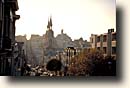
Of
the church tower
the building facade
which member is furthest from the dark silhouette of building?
the building facade

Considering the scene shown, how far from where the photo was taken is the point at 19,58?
56.8 inches

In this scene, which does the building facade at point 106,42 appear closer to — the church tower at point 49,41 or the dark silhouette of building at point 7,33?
the church tower at point 49,41

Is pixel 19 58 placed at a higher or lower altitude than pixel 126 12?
lower

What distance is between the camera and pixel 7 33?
144 centimetres

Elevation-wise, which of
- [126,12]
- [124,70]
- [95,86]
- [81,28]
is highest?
[126,12]

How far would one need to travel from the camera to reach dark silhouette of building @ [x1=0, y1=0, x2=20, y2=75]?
1438 millimetres

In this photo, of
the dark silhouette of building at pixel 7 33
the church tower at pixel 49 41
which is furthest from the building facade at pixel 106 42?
the dark silhouette of building at pixel 7 33

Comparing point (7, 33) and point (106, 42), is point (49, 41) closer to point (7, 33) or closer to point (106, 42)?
point (7, 33)

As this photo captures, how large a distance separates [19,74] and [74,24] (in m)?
0.48

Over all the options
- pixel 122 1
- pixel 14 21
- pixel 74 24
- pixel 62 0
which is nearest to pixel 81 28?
pixel 74 24

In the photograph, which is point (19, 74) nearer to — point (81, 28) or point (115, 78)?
point (81, 28)

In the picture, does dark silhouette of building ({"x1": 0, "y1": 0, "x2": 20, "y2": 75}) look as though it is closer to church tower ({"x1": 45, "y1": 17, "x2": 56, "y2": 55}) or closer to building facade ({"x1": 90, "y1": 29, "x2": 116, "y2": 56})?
church tower ({"x1": 45, "y1": 17, "x2": 56, "y2": 55})

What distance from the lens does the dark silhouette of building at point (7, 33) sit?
144 cm

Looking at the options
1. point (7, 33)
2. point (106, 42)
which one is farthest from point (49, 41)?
point (106, 42)
